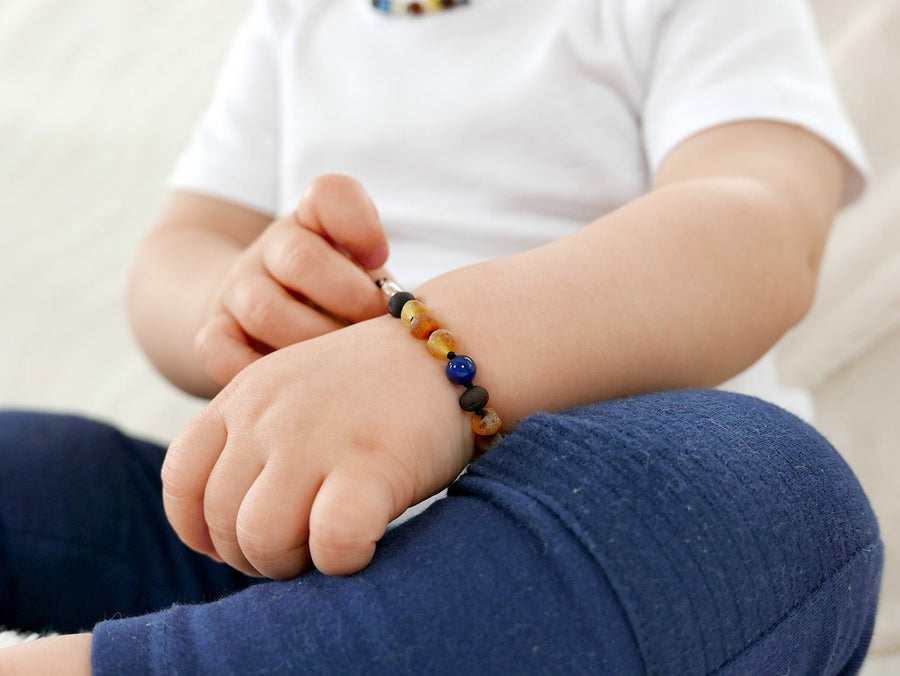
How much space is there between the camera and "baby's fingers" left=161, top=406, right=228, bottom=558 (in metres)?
0.39

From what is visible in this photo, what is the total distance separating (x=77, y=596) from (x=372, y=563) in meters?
0.31

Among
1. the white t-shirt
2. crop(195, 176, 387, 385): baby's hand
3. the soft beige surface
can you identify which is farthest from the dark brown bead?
the soft beige surface

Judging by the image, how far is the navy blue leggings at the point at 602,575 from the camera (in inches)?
12.4

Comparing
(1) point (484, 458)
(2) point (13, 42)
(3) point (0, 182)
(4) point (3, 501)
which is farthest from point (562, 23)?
(2) point (13, 42)

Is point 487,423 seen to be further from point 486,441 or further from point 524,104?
point 524,104

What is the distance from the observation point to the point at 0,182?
1.22 m

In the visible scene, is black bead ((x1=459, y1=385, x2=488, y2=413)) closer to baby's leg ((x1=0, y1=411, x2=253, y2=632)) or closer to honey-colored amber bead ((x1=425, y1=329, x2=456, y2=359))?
honey-colored amber bead ((x1=425, y1=329, x2=456, y2=359))

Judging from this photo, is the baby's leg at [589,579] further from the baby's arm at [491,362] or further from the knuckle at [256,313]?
the knuckle at [256,313]

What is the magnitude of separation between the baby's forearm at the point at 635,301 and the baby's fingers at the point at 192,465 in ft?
0.42

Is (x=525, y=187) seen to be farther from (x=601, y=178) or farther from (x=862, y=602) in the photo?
(x=862, y=602)

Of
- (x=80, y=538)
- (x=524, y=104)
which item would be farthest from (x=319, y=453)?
(x=524, y=104)

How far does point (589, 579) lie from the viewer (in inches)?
12.8

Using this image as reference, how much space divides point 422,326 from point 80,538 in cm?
32

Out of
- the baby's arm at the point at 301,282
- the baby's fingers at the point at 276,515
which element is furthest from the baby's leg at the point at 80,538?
the baby's fingers at the point at 276,515
